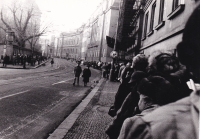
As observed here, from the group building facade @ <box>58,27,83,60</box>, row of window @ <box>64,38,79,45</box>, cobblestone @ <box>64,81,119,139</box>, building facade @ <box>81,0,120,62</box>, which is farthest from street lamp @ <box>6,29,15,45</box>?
row of window @ <box>64,38,79,45</box>

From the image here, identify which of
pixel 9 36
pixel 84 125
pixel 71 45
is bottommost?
pixel 84 125

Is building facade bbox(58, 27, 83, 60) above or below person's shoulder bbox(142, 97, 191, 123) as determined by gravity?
above

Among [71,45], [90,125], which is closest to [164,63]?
[90,125]

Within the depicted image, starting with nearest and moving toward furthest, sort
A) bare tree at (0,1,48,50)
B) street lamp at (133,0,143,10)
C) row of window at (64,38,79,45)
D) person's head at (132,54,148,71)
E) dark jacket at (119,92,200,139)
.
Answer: dark jacket at (119,92,200,139) → person's head at (132,54,148,71) → street lamp at (133,0,143,10) → bare tree at (0,1,48,50) → row of window at (64,38,79,45)

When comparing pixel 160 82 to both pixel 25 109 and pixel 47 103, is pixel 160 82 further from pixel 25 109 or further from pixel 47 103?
pixel 47 103

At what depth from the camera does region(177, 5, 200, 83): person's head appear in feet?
2.66

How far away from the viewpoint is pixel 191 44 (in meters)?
0.86

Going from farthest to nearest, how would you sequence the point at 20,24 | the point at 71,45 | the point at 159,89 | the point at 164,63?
the point at 71,45 → the point at 20,24 → the point at 164,63 → the point at 159,89

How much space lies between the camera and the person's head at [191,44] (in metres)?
0.81

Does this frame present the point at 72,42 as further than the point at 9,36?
Yes

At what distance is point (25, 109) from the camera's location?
689cm

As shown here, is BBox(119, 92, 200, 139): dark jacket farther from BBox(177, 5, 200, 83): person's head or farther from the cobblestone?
the cobblestone

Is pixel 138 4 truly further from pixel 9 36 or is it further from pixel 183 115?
pixel 183 115

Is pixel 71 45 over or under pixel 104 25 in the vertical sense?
under
